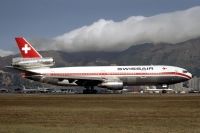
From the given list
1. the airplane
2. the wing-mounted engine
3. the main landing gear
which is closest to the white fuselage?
the airplane

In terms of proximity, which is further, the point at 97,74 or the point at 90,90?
the point at 90,90

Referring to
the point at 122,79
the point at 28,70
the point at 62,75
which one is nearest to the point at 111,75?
the point at 122,79

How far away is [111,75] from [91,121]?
65847mm

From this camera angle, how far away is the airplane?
91.5 metres

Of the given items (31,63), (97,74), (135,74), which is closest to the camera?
(135,74)

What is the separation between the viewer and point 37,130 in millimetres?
23484

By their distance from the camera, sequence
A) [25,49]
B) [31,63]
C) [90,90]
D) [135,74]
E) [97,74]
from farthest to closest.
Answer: [25,49] → [31,63] → [90,90] → [97,74] → [135,74]

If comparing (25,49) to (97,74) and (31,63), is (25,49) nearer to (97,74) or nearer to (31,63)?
(31,63)

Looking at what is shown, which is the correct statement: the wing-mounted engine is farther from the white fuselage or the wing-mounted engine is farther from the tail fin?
the white fuselage

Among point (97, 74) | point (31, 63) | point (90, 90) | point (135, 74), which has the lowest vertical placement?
point (90, 90)

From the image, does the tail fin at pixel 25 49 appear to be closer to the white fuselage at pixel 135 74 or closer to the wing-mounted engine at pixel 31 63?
the wing-mounted engine at pixel 31 63

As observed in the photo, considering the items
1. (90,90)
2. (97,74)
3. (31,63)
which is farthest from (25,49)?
(97,74)

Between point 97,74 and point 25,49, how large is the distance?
21444mm

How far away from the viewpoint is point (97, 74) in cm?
9488
